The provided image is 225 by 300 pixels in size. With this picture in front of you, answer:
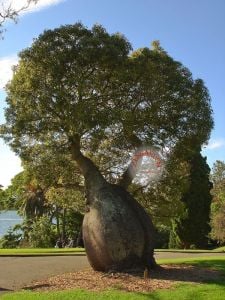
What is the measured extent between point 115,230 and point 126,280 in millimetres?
1779

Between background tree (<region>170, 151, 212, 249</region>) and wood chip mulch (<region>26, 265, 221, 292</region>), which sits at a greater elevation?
background tree (<region>170, 151, 212, 249</region>)

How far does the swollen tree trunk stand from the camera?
48.5 ft

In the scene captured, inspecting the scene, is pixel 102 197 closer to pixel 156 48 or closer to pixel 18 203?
pixel 156 48

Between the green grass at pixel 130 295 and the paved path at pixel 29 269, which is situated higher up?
the paved path at pixel 29 269

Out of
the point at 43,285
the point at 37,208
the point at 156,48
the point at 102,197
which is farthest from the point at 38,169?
the point at 37,208

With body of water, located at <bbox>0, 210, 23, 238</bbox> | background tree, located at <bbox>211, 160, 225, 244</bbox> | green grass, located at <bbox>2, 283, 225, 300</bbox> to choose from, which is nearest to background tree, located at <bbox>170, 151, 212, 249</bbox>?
background tree, located at <bbox>211, 160, 225, 244</bbox>

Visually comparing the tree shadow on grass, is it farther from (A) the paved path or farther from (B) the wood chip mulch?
(A) the paved path

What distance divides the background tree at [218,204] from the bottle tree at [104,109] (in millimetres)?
18799

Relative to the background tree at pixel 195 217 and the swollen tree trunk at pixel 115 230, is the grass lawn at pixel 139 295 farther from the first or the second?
the background tree at pixel 195 217

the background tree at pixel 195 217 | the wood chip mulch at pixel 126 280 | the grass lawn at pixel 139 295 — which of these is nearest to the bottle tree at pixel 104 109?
the wood chip mulch at pixel 126 280

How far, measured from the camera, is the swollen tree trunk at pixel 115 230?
1480 centimetres

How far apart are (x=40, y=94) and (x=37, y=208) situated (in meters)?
29.7

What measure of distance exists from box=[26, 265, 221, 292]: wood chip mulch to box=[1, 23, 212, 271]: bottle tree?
63cm

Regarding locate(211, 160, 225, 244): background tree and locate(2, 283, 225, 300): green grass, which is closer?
locate(2, 283, 225, 300): green grass
